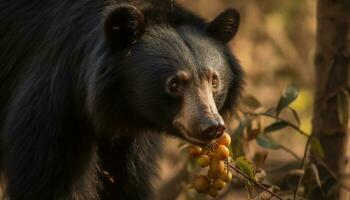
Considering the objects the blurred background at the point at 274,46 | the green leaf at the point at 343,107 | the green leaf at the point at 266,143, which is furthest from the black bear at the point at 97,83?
the blurred background at the point at 274,46

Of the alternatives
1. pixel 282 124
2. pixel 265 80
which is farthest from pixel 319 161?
pixel 265 80

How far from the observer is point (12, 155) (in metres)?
5.32

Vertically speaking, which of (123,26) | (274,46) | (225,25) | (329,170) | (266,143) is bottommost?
(274,46)

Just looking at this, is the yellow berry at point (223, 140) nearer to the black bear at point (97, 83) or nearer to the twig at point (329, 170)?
the black bear at point (97, 83)

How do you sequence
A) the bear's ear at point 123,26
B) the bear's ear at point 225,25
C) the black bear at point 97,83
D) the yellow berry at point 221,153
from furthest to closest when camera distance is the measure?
1. the bear's ear at point 225,25
2. the black bear at point 97,83
3. the bear's ear at point 123,26
4. the yellow berry at point 221,153

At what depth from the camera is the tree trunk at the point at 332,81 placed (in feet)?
19.6

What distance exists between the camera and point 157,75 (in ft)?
17.1

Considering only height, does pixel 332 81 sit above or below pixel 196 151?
below

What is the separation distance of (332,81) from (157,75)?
1.36 metres

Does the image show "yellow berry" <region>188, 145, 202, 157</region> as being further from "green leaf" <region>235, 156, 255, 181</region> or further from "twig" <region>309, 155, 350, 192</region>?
"twig" <region>309, 155, 350, 192</region>

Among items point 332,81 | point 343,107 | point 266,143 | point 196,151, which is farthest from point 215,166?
point 332,81

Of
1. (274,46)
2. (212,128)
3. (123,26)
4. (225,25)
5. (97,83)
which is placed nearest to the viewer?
(212,128)

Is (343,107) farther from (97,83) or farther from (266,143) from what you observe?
(97,83)

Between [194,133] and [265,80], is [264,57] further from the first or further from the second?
[194,133]
